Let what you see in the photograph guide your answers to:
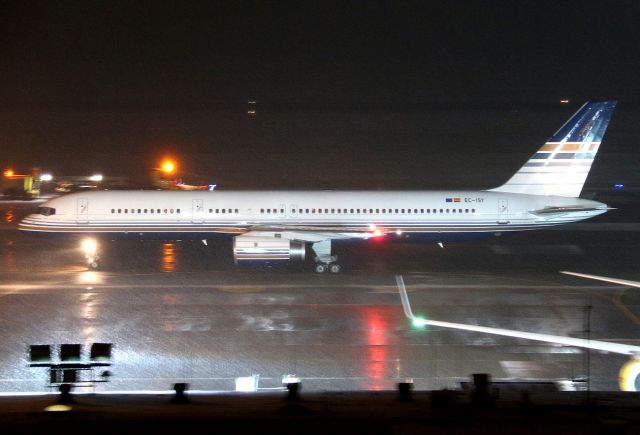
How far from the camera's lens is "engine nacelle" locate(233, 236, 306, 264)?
2752 centimetres

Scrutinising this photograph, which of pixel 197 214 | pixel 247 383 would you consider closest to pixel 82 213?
pixel 197 214

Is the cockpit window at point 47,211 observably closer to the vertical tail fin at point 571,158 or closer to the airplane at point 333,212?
the airplane at point 333,212

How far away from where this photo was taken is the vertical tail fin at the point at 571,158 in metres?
31.8

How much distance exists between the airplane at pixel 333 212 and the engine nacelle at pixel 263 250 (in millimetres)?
1772

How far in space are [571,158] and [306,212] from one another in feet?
41.9

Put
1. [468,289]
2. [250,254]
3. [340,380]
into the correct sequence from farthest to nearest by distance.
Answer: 1. [250,254]
2. [468,289]
3. [340,380]

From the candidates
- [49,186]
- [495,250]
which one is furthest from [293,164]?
[495,250]

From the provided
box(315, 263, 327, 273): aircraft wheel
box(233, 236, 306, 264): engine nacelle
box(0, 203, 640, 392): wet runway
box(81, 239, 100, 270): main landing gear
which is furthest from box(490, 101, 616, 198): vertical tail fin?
box(81, 239, 100, 270): main landing gear

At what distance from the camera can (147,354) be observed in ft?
55.2

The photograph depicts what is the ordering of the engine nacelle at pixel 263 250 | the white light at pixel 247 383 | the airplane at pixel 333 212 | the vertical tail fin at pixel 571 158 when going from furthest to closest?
the vertical tail fin at pixel 571 158
the airplane at pixel 333 212
the engine nacelle at pixel 263 250
the white light at pixel 247 383

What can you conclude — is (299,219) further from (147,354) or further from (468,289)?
(147,354)

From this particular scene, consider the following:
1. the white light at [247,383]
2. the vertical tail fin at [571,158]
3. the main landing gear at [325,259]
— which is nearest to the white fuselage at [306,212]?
the main landing gear at [325,259]

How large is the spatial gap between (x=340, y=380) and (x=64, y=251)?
943 inches

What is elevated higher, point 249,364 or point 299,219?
point 299,219
